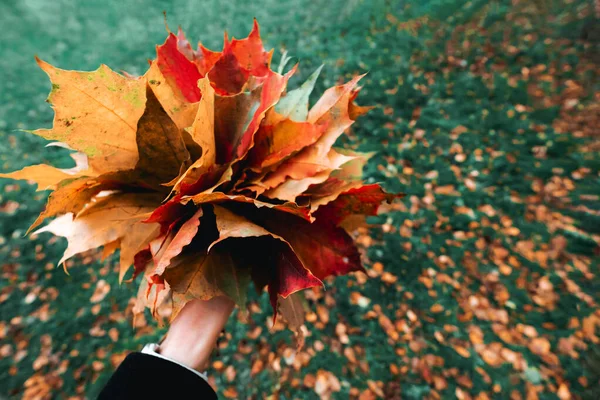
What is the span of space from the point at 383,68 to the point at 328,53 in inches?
20.7

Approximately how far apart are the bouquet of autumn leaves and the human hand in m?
0.21

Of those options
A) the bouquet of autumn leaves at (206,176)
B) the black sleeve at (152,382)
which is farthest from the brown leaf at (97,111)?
the black sleeve at (152,382)

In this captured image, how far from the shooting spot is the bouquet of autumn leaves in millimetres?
602

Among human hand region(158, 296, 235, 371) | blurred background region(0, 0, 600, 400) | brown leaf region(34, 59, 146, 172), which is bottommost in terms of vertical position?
blurred background region(0, 0, 600, 400)

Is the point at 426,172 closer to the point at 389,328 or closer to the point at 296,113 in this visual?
the point at 389,328

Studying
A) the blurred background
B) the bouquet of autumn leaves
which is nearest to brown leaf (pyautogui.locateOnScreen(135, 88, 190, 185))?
the bouquet of autumn leaves

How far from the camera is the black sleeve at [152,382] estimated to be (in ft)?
2.53

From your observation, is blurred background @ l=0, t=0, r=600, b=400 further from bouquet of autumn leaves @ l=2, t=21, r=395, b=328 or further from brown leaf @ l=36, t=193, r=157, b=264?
brown leaf @ l=36, t=193, r=157, b=264

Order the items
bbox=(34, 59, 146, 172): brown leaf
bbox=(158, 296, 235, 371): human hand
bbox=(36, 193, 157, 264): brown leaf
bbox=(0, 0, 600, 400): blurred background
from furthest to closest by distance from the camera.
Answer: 1. bbox=(0, 0, 600, 400): blurred background
2. bbox=(158, 296, 235, 371): human hand
3. bbox=(36, 193, 157, 264): brown leaf
4. bbox=(34, 59, 146, 172): brown leaf

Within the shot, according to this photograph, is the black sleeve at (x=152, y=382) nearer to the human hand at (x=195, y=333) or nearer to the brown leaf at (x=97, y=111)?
the human hand at (x=195, y=333)

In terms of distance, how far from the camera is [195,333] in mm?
946

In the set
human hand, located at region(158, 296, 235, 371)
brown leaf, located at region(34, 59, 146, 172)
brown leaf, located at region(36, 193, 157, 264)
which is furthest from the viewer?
human hand, located at region(158, 296, 235, 371)

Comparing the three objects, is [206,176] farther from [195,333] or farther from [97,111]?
[195,333]

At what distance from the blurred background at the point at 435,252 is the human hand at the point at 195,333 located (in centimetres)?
108
